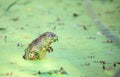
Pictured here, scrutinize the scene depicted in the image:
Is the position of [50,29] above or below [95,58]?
above

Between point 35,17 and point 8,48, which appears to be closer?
point 8,48

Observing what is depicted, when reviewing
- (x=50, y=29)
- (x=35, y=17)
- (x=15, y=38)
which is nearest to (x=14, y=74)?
(x=15, y=38)

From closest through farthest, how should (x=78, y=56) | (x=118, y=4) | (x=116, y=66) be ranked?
(x=116, y=66), (x=78, y=56), (x=118, y=4)

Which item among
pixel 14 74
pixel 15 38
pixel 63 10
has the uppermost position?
pixel 63 10

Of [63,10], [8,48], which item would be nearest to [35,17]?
[63,10]

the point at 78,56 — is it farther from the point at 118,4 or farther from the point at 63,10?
the point at 118,4

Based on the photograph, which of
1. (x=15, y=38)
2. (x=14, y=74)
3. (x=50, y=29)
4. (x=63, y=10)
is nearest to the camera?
(x=14, y=74)

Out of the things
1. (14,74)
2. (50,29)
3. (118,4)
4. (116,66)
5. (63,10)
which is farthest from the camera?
(118,4)

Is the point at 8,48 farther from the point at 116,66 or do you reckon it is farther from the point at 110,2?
the point at 110,2

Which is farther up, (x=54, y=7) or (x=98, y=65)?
(x=54, y=7)
